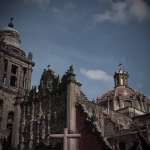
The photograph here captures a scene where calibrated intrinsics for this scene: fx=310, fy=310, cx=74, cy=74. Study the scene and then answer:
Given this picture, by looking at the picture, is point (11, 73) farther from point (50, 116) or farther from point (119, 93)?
point (119, 93)

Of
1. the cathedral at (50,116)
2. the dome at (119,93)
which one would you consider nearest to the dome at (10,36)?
the cathedral at (50,116)

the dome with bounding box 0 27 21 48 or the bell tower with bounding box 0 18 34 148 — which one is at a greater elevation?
the dome with bounding box 0 27 21 48

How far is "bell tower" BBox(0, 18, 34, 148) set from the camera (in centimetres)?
3480

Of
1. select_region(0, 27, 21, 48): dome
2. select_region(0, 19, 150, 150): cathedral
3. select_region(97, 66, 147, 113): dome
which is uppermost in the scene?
select_region(0, 27, 21, 48): dome

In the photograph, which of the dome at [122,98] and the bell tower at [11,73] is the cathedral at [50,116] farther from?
the dome at [122,98]

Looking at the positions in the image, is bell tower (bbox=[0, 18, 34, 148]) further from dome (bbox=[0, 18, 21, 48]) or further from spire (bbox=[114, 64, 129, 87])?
spire (bbox=[114, 64, 129, 87])

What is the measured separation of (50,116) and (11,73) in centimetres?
1277

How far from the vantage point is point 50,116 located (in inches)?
1057

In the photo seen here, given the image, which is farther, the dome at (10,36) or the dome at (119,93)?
the dome at (119,93)

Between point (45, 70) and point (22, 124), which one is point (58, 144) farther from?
point (45, 70)

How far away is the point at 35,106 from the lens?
95.8ft

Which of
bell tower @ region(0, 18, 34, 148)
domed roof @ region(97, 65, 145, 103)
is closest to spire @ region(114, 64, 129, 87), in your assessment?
domed roof @ region(97, 65, 145, 103)

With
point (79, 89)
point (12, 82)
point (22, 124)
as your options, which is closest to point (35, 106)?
point (22, 124)

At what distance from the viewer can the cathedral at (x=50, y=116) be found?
922 inches
